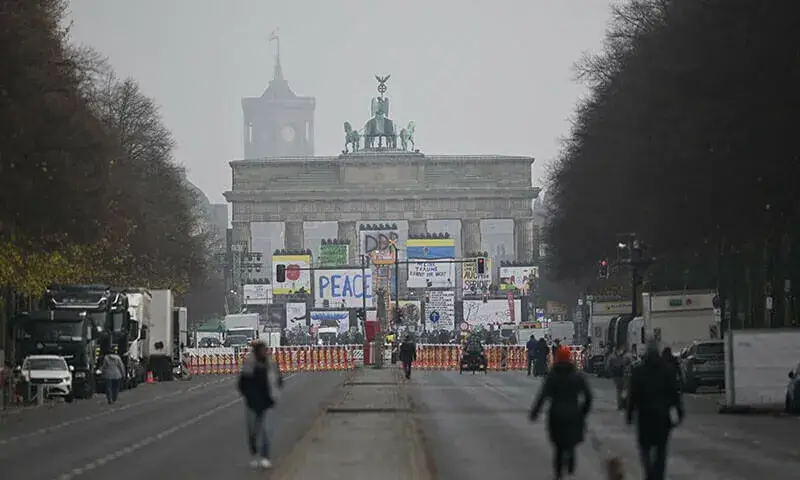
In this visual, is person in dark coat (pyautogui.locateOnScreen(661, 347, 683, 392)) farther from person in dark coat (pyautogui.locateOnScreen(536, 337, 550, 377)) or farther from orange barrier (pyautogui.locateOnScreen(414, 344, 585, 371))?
orange barrier (pyautogui.locateOnScreen(414, 344, 585, 371))

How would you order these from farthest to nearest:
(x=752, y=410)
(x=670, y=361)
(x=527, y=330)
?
(x=527, y=330), (x=752, y=410), (x=670, y=361)

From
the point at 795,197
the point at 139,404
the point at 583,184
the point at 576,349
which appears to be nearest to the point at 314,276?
the point at 576,349

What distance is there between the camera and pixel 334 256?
506ft

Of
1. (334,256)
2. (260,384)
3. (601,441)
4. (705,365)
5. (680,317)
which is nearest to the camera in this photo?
(260,384)

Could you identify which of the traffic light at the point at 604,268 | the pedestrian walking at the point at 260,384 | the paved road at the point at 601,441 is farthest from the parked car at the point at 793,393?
the traffic light at the point at 604,268

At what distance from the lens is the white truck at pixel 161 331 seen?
82.8m

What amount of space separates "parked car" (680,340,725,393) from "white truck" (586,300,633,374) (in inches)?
997

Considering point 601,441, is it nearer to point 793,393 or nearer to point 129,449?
point 129,449

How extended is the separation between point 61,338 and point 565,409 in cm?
4324

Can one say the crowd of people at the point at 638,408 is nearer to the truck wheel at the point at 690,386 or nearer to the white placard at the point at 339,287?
the truck wheel at the point at 690,386

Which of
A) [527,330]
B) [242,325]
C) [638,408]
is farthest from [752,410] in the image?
[242,325]

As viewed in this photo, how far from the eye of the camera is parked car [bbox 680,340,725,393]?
192 feet

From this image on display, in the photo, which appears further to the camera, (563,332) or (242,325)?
(242,325)

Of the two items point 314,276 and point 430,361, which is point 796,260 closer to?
point 430,361
